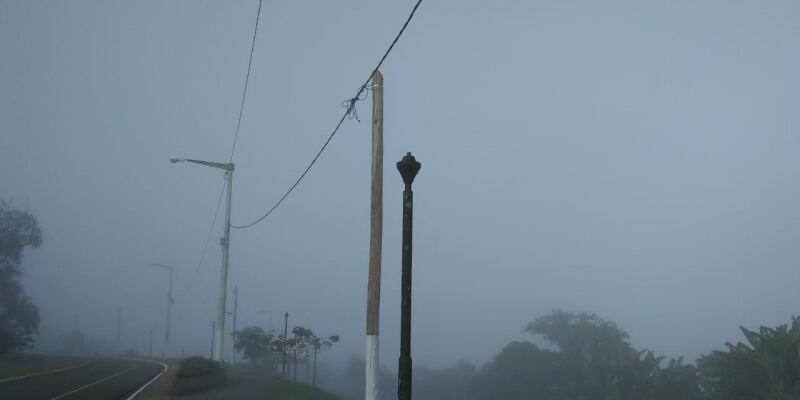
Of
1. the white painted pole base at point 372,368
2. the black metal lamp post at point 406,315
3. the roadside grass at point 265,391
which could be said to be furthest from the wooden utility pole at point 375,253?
the roadside grass at point 265,391

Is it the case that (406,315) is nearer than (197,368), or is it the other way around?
(406,315)

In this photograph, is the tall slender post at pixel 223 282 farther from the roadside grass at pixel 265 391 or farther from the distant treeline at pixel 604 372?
the distant treeline at pixel 604 372

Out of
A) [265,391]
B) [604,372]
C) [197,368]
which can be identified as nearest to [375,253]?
[197,368]

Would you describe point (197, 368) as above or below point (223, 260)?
below

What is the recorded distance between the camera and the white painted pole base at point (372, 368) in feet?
32.3

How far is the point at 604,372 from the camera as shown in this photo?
167ft

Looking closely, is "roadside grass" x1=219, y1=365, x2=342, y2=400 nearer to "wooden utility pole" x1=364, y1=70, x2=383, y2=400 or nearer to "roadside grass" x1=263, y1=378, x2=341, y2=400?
"roadside grass" x1=263, y1=378, x2=341, y2=400

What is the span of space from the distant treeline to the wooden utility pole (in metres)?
33.0

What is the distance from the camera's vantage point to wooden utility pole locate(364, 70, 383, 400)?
10000 millimetres

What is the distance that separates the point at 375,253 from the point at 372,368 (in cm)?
207

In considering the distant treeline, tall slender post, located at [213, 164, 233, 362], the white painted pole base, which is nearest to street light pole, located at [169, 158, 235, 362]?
tall slender post, located at [213, 164, 233, 362]

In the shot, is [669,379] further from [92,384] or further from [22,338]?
[22,338]

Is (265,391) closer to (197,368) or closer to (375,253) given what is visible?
(197,368)

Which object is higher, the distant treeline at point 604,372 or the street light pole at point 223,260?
the street light pole at point 223,260
